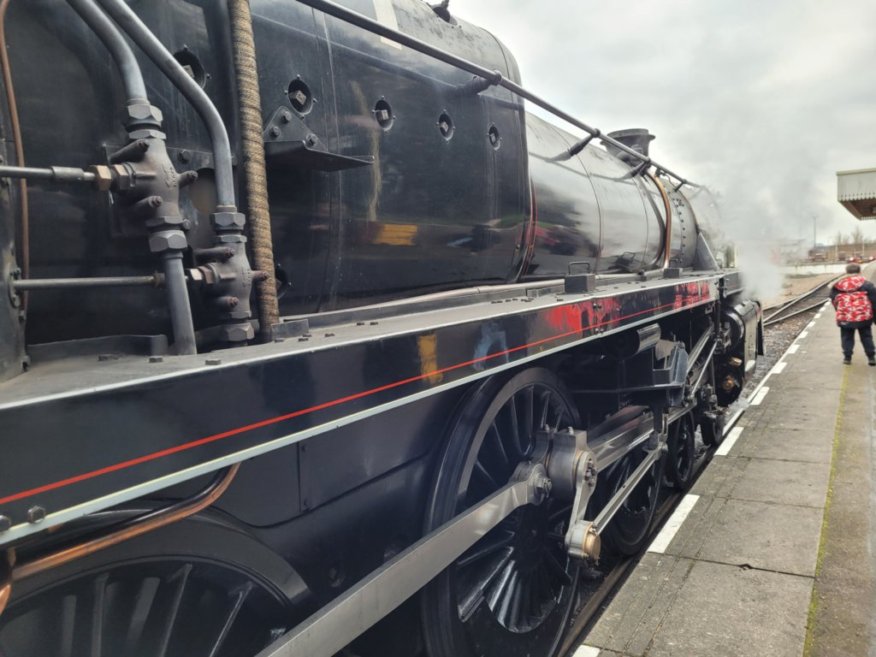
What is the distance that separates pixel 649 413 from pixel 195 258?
3158mm

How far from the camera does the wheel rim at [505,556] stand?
2090 millimetres

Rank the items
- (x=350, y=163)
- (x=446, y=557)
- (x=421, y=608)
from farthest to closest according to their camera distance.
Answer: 1. (x=421, y=608)
2. (x=446, y=557)
3. (x=350, y=163)

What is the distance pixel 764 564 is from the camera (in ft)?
10.2

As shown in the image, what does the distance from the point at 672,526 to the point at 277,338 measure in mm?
2960

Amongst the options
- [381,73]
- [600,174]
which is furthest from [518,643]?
[600,174]

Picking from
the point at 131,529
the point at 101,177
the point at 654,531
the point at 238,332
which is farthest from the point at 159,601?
the point at 654,531

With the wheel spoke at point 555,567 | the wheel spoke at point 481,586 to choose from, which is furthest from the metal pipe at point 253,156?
the wheel spoke at point 555,567

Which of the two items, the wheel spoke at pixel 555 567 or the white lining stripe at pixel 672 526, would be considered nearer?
the wheel spoke at pixel 555 567

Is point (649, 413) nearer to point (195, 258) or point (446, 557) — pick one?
point (446, 557)

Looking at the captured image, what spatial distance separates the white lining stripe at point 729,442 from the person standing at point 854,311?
4.23 meters

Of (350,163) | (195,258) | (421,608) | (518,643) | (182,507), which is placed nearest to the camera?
(182,507)

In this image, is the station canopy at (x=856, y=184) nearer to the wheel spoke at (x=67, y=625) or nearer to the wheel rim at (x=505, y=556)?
the wheel rim at (x=505, y=556)

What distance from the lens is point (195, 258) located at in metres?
1.33

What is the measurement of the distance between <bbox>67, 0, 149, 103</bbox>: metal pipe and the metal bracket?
42 centimetres
